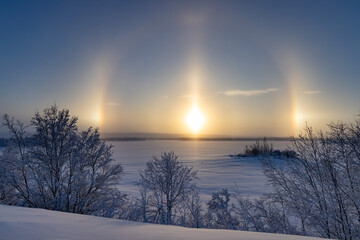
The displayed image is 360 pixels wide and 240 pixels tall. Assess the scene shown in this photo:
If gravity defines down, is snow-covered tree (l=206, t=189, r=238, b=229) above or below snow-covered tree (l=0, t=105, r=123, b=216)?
below

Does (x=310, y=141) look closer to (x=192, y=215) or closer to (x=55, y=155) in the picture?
(x=192, y=215)

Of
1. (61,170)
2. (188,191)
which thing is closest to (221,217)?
(188,191)

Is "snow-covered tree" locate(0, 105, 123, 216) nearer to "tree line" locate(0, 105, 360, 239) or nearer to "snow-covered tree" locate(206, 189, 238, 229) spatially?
"tree line" locate(0, 105, 360, 239)

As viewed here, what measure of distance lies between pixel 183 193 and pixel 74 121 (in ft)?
26.2

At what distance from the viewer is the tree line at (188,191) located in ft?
29.1

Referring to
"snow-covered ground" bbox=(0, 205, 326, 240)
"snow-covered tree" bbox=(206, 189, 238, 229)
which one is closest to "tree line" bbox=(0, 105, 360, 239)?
"snow-covered tree" bbox=(206, 189, 238, 229)

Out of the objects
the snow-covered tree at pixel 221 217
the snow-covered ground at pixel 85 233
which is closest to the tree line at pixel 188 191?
the snow-covered tree at pixel 221 217

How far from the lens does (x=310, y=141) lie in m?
10.4

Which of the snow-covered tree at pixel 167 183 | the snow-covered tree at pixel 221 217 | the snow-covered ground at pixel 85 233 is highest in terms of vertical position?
the snow-covered ground at pixel 85 233

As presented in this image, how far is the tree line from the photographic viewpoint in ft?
29.1

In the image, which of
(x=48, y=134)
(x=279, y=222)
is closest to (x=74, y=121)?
A: (x=48, y=134)

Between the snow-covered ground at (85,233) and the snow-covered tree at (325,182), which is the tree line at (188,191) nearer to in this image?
the snow-covered tree at (325,182)

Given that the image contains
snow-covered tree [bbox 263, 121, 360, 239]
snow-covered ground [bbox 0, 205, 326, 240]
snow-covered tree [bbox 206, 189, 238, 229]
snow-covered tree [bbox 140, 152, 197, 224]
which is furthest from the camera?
snow-covered tree [bbox 140, 152, 197, 224]

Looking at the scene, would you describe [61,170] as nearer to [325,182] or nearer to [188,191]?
[188,191]
